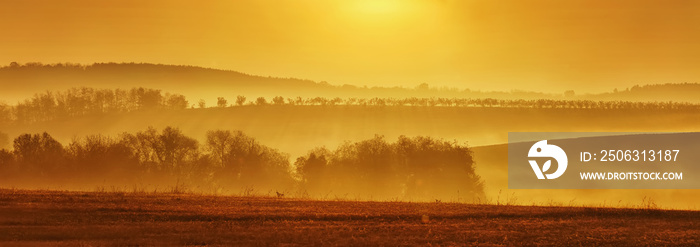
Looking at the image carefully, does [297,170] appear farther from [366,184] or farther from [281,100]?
[281,100]

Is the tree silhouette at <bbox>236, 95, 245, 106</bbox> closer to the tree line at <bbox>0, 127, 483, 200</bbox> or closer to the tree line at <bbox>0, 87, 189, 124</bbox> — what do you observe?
the tree line at <bbox>0, 87, 189, 124</bbox>

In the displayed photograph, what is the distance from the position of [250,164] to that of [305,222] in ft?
145

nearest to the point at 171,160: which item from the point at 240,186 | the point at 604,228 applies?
the point at 240,186

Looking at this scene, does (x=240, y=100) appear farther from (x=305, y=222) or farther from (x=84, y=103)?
(x=305, y=222)

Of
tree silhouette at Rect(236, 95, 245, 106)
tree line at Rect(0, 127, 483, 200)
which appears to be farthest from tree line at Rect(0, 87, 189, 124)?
tree line at Rect(0, 127, 483, 200)

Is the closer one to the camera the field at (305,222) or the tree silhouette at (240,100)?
the field at (305,222)

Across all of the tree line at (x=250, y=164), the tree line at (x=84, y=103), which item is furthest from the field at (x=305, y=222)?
the tree line at (x=84, y=103)

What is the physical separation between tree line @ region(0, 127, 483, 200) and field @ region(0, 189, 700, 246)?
3270 cm

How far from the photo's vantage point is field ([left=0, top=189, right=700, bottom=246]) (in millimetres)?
18906

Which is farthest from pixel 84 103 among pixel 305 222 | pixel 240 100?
pixel 305 222

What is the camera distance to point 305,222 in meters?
21.8

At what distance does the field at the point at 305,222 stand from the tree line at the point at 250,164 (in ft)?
107

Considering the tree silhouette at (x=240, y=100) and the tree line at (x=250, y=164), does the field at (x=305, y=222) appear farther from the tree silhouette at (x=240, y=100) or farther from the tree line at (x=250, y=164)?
the tree silhouette at (x=240, y=100)

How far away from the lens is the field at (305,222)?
1891 centimetres
